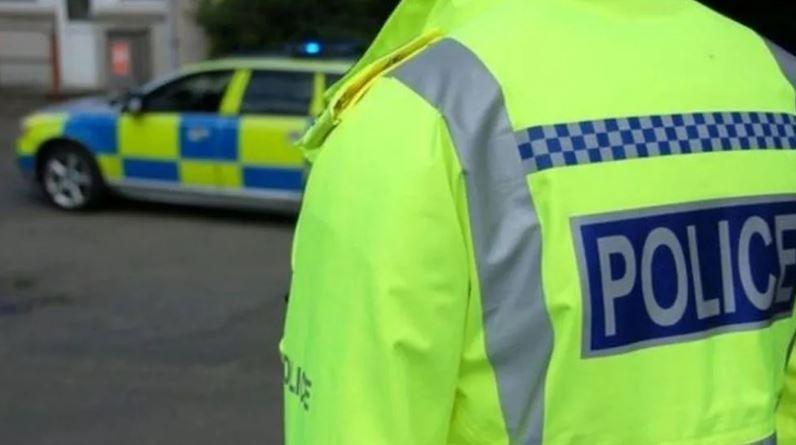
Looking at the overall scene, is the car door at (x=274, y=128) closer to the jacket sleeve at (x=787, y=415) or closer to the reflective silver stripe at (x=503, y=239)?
the jacket sleeve at (x=787, y=415)

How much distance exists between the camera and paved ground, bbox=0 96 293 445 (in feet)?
19.1

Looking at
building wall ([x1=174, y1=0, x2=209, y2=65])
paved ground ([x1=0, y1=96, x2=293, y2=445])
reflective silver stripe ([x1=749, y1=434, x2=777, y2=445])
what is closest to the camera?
reflective silver stripe ([x1=749, y1=434, x2=777, y2=445])

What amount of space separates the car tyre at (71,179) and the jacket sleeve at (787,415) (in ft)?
30.8

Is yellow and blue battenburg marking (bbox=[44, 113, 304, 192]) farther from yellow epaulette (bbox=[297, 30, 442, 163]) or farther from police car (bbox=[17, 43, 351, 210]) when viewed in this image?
yellow epaulette (bbox=[297, 30, 442, 163])

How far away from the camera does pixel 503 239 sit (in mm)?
1455

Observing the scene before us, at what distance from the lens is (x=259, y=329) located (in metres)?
7.35

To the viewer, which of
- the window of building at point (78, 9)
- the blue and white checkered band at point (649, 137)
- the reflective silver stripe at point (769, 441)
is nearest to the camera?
the blue and white checkered band at point (649, 137)

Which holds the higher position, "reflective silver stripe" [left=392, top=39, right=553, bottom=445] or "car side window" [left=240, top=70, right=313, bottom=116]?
"reflective silver stripe" [left=392, top=39, right=553, bottom=445]

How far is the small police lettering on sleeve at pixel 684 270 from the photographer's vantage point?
1502mm

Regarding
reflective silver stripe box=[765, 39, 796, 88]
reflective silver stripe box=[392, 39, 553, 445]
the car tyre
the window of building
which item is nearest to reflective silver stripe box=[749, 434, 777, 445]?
reflective silver stripe box=[392, 39, 553, 445]

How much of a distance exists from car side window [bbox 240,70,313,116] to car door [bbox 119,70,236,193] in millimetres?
222

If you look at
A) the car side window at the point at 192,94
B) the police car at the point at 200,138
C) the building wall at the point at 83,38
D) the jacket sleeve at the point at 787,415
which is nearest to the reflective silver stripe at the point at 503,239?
the jacket sleeve at the point at 787,415

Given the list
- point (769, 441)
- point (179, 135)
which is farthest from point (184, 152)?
point (769, 441)

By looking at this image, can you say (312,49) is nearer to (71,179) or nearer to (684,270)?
(71,179)
